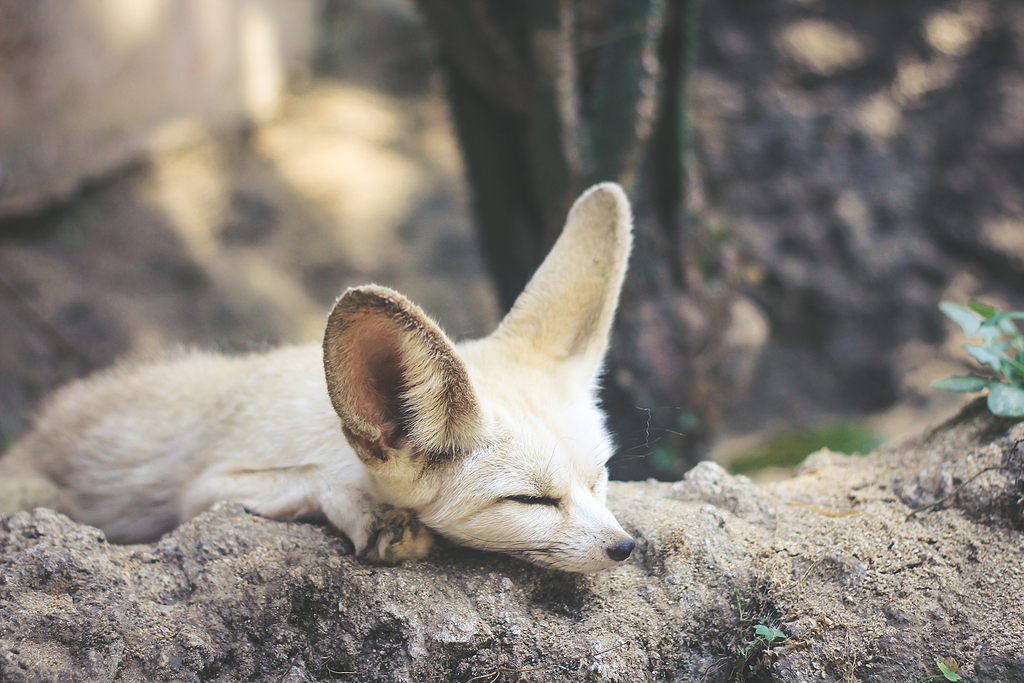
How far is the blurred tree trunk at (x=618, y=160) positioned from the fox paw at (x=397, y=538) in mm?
2175

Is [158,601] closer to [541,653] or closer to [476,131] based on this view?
[541,653]

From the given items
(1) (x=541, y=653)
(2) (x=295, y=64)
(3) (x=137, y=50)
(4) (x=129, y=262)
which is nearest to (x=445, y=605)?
(1) (x=541, y=653)

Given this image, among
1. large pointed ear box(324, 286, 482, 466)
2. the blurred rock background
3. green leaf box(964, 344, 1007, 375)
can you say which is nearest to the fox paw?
large pointed ear box(324, 286, 482, 466)

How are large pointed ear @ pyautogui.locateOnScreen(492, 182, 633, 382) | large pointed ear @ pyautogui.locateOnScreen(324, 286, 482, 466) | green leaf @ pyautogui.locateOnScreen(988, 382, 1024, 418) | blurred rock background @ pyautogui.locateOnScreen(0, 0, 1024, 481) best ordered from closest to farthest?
large pointed ear @ pyautogui.locateOnScreen(324, 286, 482, 466)
green leaf @ pyautogui.locateOnScreen(988, 382, 1024, 418)
large pointed ear @ pyautogui.locateOnScreen(492, 182, 633, 382)
blurred rock background @ pyautogui.locateOnScreen(0, 0, 1024, 481)

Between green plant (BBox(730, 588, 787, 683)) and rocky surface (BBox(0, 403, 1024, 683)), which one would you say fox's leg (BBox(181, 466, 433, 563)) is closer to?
rocky surface (BBox(0, 403, 1024, 683))

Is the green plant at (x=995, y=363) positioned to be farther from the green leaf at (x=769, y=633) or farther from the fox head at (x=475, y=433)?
the fox head at (x=475, y=433)

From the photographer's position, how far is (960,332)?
6.97m

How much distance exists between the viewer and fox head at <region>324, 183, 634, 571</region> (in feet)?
5.93

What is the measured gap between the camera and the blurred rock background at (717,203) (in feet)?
19.4

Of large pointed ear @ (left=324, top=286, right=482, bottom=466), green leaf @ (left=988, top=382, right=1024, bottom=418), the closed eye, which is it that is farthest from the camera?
green leaf @ (left=988, top=382, right=1024, bottom=418)

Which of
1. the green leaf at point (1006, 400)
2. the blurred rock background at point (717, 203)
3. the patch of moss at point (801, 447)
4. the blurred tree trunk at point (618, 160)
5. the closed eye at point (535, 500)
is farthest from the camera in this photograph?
the blurred rock background at point (717, 203)

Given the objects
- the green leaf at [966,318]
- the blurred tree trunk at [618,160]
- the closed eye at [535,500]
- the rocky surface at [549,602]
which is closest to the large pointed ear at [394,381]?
the closed eye at [535,500]

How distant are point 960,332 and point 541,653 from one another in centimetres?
683

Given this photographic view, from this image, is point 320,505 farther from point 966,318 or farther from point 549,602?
point 966,318
